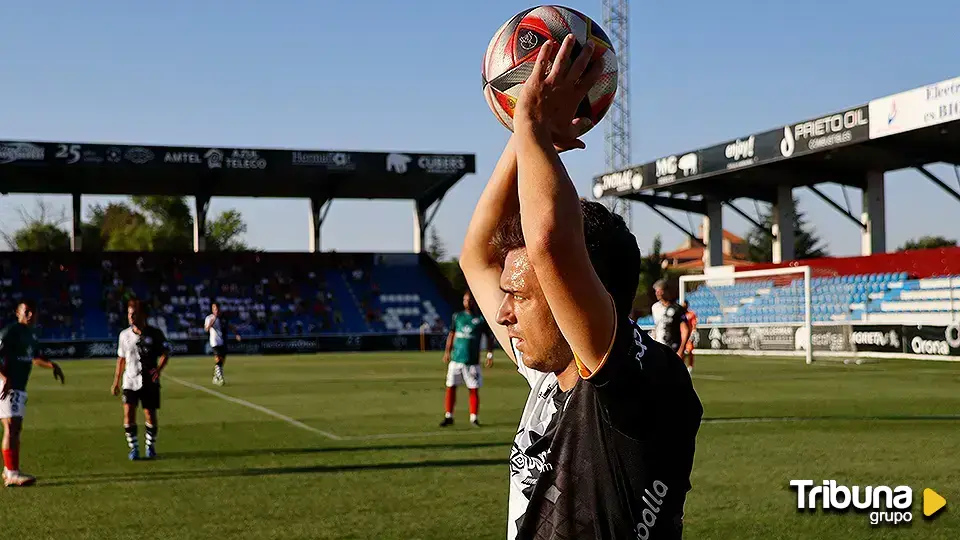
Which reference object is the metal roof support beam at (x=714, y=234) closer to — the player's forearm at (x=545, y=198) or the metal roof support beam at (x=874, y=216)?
the metal roof support beam at (x=874, y=216)

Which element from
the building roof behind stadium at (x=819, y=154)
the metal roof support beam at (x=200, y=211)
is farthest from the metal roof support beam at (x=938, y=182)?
the metal roof support beam at (x=200, y=211)

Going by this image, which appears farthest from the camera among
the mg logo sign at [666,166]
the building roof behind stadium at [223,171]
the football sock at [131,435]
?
the building roof behind stadium at [223,171]

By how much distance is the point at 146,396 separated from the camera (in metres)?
13.1

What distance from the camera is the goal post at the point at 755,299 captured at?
1382 inches

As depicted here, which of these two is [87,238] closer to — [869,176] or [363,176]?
[363,176]

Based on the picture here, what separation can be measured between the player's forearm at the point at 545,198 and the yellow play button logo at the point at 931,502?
7.74 m

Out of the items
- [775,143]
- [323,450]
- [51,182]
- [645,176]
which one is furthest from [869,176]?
[51,182]

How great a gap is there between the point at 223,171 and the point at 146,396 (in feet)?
126

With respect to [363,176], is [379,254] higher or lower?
lower

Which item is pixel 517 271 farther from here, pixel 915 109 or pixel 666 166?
pixel 666 166

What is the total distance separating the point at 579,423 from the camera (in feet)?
7.72

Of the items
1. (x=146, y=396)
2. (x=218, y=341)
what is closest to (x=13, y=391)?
(x=146, y=396)

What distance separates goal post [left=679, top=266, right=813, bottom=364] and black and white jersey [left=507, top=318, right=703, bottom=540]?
30.8m

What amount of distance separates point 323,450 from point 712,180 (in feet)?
115
